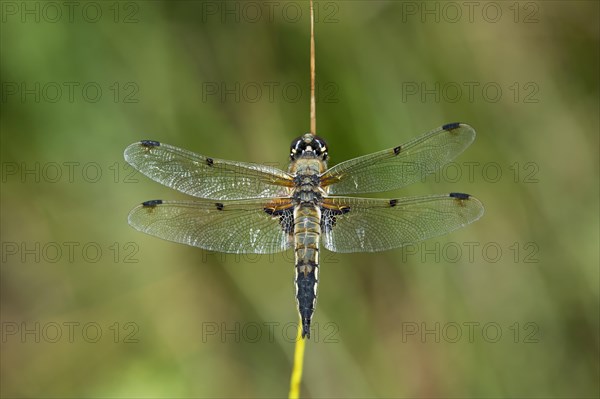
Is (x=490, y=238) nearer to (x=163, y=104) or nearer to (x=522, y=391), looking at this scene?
(x=522, y=391)

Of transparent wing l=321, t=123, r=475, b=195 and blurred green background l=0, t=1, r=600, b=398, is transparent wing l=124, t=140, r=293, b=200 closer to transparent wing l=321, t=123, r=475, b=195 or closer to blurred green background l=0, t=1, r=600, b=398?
transparent wing l=321, t=123, r=475, b=195

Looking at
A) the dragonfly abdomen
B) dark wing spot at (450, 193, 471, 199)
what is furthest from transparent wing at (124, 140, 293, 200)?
dark wing spot at (450, 193, 471, 199)

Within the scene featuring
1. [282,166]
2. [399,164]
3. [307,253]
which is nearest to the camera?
[307,253]

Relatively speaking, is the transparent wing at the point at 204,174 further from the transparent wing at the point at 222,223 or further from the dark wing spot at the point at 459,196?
the dark wing spot at the point at 459,196

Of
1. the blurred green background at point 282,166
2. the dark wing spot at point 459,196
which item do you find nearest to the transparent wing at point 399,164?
the dark wing spot at point 459,196

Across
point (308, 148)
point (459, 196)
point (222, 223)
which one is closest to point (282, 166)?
point (308, 148)

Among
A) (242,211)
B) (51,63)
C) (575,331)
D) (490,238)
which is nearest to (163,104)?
(51,63)

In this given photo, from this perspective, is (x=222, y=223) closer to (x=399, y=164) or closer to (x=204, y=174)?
(x=204, y=174)
